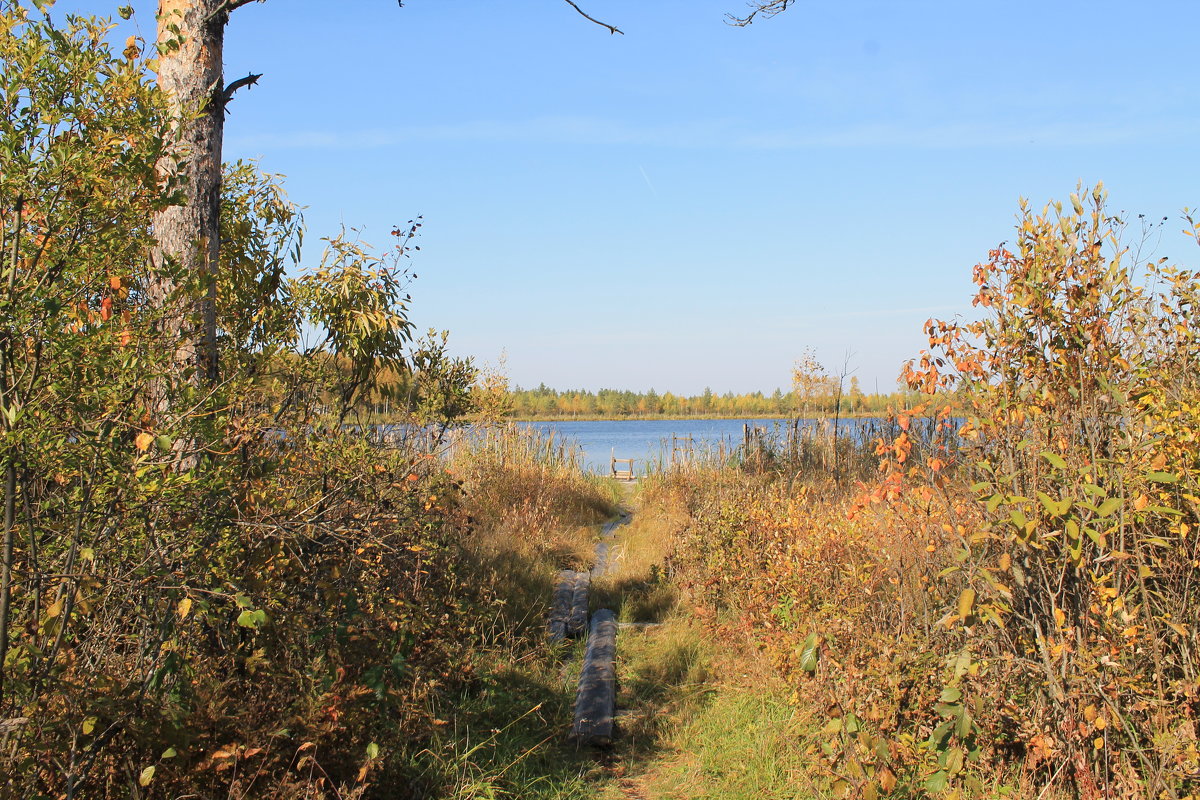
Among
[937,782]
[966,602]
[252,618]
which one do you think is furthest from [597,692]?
[252,618]

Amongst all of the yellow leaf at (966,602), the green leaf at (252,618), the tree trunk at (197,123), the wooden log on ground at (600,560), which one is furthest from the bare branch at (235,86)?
the wooden log on ground at (600,560)

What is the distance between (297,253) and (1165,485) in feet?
16.6

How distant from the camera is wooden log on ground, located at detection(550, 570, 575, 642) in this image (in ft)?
23.8

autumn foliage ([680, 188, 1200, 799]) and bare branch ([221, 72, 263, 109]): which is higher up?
bare branch ([221, 72, 263, 109])

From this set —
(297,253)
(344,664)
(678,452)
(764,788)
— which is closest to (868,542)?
(764,788)

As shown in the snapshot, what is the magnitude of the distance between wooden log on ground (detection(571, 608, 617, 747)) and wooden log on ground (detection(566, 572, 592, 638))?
0.23 meters

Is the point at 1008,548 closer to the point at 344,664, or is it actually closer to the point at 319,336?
the point at 344,664

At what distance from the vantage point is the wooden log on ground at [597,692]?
17.0ft

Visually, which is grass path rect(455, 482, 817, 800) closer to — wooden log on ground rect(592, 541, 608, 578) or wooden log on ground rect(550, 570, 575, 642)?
wooden log on ground rect(550, 570, 575, 642)

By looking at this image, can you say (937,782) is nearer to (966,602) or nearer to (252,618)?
(966,602)

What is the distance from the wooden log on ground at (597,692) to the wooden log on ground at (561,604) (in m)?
0.29

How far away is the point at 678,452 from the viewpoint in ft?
53.3

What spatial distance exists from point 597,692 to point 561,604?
2.34 m

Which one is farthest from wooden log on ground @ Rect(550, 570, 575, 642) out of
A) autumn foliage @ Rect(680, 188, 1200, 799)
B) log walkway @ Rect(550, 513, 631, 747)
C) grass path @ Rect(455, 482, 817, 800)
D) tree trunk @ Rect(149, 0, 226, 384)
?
tree trunk @ Rect(149, 0, 226, 384)
